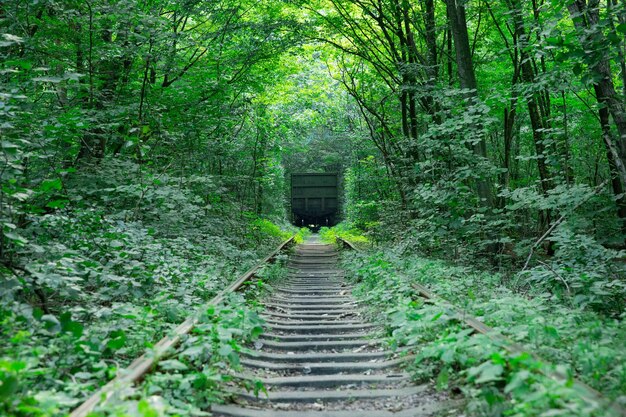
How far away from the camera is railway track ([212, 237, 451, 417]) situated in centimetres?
382

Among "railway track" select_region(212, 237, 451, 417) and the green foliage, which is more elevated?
"railway track" select_region(212, 237, 451, 417)

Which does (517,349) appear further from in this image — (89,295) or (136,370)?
(89,295)

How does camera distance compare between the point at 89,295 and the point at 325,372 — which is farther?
the point at 89,295

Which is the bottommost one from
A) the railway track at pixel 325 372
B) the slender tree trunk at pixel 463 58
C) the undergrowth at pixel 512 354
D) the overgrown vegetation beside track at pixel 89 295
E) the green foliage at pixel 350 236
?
the green foliage at pixel 350 236

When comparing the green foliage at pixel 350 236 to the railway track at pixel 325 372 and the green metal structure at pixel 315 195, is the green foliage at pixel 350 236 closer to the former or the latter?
the green metal structure at pixel 315 195

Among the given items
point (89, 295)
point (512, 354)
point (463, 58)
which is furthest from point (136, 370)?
point (463, 58)

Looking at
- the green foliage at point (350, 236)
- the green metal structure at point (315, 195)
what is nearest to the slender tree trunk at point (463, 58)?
the green foliage at point (350, 236)

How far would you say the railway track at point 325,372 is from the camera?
3816 millimetres

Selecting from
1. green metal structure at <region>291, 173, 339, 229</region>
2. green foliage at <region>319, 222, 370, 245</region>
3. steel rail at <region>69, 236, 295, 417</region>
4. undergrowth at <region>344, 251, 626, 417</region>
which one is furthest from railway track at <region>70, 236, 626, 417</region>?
green metal structure at <region>291, 173, 339, 229</region>

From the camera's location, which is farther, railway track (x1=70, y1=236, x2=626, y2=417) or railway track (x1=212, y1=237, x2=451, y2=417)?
railway track (x1=212, y1=237, x2=451, y2=417)

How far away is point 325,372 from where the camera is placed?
4918 mm

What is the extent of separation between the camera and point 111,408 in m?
2.72

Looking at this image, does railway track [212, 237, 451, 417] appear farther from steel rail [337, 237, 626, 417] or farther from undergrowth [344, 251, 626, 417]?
steel rail [337, 237, 626, 417]

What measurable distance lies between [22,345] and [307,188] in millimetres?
37150
